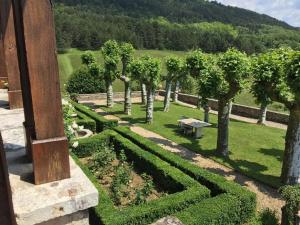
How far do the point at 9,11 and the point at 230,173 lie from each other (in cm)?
970

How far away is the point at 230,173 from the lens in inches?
447

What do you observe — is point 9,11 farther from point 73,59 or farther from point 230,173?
point 73,59

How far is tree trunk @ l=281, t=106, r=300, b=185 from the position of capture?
31.5 ft

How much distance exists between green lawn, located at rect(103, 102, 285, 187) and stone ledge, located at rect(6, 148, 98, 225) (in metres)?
9.18

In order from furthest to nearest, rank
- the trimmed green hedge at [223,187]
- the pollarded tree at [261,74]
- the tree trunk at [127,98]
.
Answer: the tree trunk at [127,98], the pollarded tree at [261,74], the trimmed green hedge at [223,187]

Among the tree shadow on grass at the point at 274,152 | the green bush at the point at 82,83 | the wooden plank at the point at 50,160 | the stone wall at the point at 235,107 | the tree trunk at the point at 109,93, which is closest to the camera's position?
the wooden plank at the point at 50,160

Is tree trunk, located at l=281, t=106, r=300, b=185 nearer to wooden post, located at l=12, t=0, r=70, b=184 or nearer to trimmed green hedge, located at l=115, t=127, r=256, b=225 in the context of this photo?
trimmed green hedge, located at l=115, t=127, r=256, b=225

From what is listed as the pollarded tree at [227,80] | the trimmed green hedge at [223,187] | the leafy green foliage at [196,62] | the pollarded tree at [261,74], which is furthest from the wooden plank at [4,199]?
the leafy green foliage at [196,62]

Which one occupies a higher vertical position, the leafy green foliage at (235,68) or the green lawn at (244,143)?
the leafy green foliage at (235,68)

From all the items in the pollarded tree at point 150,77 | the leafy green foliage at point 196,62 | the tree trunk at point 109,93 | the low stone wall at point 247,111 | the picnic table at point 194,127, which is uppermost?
the leafy green foliage at point 196,62

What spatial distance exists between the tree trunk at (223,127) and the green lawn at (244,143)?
17.0 inches

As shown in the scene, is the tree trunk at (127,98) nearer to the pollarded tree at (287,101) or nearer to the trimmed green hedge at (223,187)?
the trimmed green hedge at (223,187)

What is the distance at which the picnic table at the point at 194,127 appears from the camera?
15.7m

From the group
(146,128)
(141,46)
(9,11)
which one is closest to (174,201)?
(9,11)
